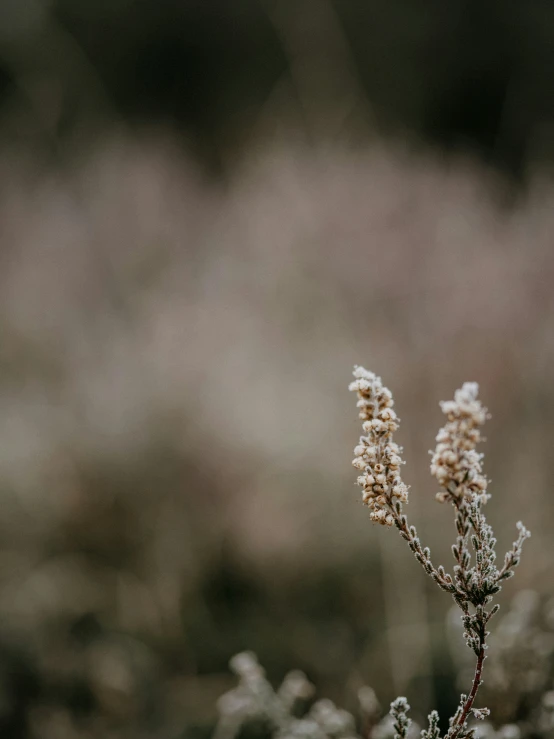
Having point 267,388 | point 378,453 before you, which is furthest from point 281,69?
point 378,453

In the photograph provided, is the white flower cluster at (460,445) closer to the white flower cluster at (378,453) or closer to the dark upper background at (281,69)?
the white flower cluster at (378,453)

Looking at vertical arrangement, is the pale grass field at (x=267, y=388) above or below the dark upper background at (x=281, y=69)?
below

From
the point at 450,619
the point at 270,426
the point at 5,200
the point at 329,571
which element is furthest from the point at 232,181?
the point at 450,619

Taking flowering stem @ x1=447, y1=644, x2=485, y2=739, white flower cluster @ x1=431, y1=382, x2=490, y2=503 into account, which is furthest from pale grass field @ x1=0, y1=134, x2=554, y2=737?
white flower cluster @ x1=431, y1=382, x2=490, y2=503

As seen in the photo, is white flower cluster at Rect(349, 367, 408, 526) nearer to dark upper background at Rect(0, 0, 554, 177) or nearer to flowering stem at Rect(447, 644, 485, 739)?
Result: flowering stem at Rect(447, 644, 485, 739)

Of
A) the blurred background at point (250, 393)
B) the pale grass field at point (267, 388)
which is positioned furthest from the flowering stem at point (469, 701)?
the pale grass field at point (267, 388)

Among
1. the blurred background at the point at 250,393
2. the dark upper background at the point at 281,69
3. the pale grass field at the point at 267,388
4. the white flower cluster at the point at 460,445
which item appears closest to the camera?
the white flower cluster at the point at 460,445

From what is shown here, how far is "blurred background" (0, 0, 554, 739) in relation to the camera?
0.86 m

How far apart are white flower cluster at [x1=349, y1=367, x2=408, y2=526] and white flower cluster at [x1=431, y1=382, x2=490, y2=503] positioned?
3cm

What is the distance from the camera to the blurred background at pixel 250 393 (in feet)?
2.84

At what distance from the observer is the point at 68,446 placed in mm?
1139

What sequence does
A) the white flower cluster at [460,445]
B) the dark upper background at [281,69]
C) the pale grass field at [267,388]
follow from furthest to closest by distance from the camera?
the dark upper background at [281,69] < the pale grass field at [267,388] < the white flower cluster at [460,445]

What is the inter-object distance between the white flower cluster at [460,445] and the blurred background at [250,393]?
36 cm

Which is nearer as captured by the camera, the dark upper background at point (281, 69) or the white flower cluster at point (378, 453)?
the white flower cluster at point (378, 453)
